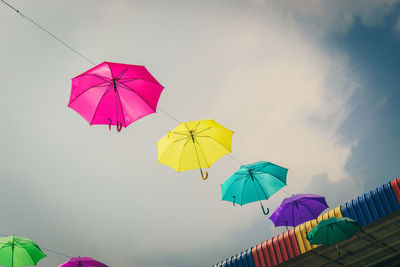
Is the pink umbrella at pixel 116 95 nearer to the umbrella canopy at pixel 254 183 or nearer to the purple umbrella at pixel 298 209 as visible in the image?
the umbrella canopy at pixel 254 183

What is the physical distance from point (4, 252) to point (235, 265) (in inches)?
518

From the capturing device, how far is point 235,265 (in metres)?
19.0

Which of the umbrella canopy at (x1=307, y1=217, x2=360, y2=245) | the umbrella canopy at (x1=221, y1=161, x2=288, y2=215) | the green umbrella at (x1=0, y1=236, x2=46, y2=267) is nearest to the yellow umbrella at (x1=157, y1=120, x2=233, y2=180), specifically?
the umbrella canopy at (x1=221, y1=161, x2=288, y2=215)

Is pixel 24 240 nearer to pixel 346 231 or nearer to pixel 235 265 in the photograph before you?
pixel 346 231

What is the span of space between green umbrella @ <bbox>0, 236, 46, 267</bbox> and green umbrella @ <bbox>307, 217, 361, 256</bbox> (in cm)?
953

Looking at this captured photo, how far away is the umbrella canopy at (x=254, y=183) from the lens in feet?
37.0

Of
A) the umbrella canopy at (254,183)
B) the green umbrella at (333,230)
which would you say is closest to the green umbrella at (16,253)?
the umbrella canopy at (254,183)

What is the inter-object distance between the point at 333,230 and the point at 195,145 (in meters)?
5.82

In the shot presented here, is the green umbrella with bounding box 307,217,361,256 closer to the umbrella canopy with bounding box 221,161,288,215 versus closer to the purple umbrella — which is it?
the umbrella canopy with bounding box 221,161,288,215

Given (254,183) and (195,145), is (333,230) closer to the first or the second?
(254,183)

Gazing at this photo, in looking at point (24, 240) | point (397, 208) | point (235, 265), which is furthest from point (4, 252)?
point (397, 208)

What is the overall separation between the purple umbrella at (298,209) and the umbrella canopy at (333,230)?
257cm

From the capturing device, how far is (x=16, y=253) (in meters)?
10.1

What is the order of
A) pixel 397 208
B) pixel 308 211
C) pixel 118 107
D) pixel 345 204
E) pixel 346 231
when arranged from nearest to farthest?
pixel 118 107 < pixel 346 231 < pixel 308 211 < pixel 397 208 < pixel 345 204
